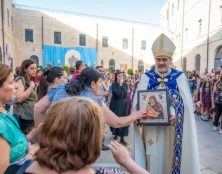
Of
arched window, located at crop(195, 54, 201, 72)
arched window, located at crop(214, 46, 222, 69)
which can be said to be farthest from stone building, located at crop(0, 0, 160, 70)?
arched window, located at crop(214, 46, 222, 69)

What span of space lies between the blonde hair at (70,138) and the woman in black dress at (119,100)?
17.4 ft

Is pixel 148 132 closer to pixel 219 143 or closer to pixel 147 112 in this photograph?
pixel 147 112

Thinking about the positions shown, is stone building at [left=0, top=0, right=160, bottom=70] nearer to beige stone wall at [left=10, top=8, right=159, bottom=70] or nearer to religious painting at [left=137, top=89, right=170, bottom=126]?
beige stone wall at [left=10, top=8, right=159, bottom=70]

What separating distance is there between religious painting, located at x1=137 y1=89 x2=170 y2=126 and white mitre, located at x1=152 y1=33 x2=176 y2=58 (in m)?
0.70

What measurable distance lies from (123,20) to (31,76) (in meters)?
34.7

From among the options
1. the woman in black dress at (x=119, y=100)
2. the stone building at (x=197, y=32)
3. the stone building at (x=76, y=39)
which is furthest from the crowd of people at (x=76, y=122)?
the stone building at (x=76, y=39)

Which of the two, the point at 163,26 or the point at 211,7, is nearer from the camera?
the point at 211,7

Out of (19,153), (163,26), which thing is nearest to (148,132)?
(19,153)

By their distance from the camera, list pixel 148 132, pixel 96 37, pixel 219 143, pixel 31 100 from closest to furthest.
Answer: pixel 148 132 → pixel 31 100 → pixel 219 143 → pixel 96 37

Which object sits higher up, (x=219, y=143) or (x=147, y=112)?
(x=147, y=112)

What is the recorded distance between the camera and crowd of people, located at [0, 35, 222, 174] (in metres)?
1.22

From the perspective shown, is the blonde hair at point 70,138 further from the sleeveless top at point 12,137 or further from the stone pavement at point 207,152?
the stone pavement at point 207,152

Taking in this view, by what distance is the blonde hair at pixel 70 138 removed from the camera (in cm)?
121

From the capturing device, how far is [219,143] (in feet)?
21.3
